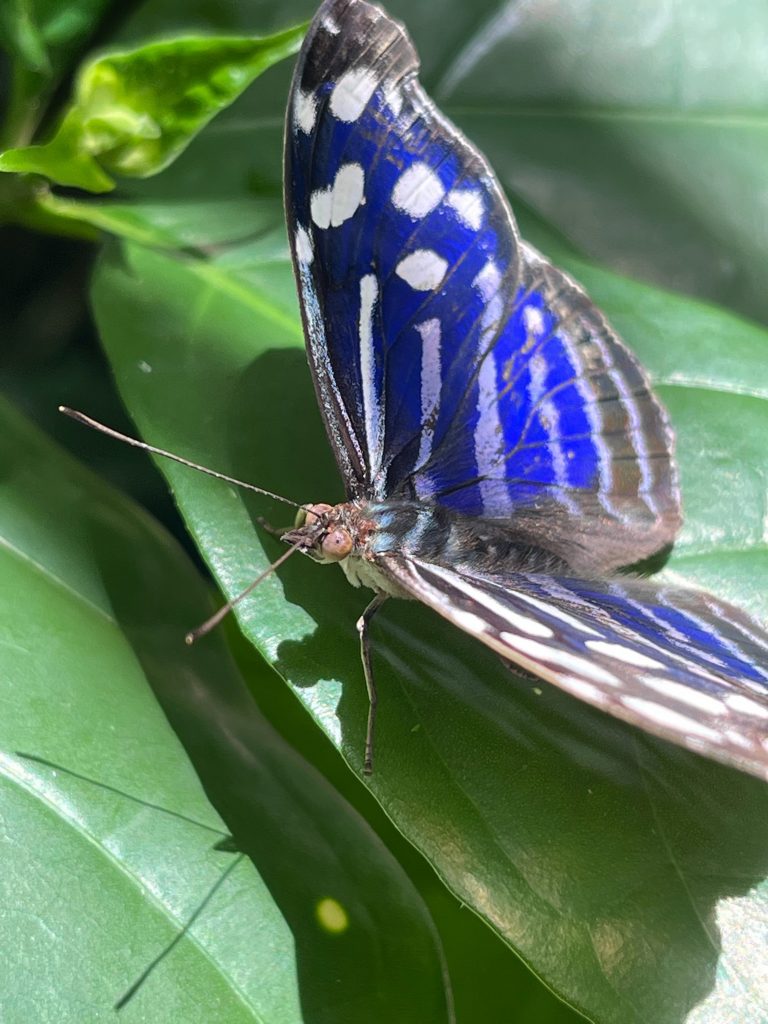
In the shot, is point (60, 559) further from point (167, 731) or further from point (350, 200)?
point (350, 200)

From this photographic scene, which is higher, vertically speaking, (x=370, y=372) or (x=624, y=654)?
(x=370, y=372)

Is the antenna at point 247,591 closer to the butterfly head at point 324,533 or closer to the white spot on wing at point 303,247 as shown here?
the butterfly head at point 324,533

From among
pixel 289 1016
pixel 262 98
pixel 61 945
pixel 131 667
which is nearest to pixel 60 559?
pixel 131 667

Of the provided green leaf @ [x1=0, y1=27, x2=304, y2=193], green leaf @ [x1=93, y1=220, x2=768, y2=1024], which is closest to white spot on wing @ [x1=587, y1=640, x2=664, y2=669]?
green leaf @ [x1=93, y1=220, x2=768, y2=1024]

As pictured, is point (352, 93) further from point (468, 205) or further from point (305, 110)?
point (468, 205)

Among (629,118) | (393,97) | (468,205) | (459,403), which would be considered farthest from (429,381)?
(629,118)

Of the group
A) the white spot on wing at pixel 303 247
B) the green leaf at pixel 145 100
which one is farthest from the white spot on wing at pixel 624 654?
the green leaf at pixel 145 100

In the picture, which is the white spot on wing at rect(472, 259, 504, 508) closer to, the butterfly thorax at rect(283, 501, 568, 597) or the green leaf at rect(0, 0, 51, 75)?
the butterfly thorax at rect(283, 501, 568, 597)
